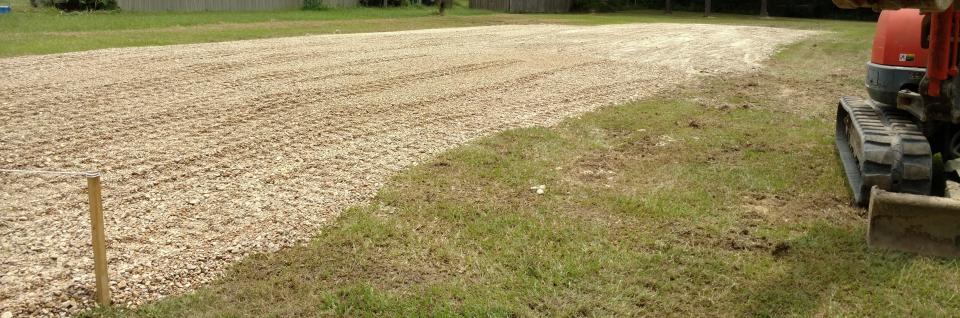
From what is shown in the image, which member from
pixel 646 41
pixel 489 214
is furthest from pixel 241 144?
pixel 646 41

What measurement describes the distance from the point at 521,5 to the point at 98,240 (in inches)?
1622

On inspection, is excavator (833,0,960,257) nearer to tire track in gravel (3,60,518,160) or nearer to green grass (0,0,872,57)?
tire track in gravel (3,60,518,160)

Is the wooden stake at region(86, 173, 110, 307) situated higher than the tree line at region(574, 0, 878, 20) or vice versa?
the tree line at region(574, 0, 878, 20)

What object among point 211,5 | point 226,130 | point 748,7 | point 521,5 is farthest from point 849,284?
point 748,7

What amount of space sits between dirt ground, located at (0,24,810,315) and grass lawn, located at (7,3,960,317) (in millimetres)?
440

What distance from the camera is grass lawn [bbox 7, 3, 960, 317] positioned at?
478 centimetres

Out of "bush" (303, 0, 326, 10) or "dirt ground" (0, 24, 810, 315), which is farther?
"bush" (303, 0, 326, 10)

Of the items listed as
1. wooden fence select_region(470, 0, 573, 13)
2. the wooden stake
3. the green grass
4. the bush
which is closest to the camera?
the wooden stake

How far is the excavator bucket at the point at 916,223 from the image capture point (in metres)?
5.39

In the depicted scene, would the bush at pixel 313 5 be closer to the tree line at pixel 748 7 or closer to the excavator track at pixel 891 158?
the tree line at pixel 748 7

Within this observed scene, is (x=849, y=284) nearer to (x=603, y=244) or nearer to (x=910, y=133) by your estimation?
(x=603, y=244)

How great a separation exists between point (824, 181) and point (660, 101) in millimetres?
4878

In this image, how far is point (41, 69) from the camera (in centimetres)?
1205

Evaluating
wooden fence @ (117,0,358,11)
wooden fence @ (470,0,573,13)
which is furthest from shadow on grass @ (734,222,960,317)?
wooden fence @ (470,0,573,13)
